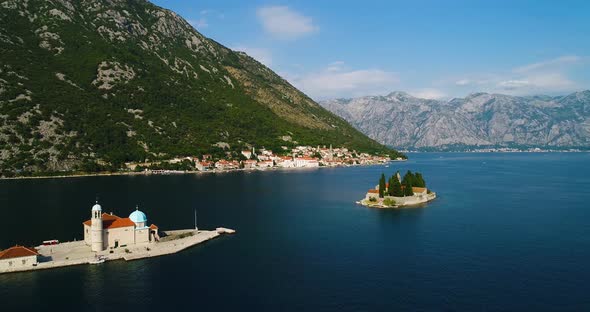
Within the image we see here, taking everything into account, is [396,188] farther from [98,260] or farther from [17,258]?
[17,258]

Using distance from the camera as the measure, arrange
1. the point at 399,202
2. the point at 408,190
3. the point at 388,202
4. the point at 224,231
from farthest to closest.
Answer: the point at 408,190, the point at 399,202, the point at 388,202, the point at 224,231

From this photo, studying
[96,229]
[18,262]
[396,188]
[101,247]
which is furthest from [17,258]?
[396,188]

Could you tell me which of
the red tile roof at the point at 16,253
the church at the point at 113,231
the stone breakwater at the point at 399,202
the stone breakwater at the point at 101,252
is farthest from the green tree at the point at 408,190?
the red tile roof at the point at 16,253

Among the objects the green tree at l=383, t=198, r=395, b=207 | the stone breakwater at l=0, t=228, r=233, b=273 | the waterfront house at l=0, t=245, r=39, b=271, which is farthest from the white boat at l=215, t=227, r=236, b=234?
the green tree at l=383, t=198, r=395, b=207

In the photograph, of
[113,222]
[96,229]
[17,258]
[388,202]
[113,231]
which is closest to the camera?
[17,258]

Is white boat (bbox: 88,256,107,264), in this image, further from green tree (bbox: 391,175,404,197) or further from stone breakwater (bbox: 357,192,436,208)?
green tree (bbox: 391,175,404,197)

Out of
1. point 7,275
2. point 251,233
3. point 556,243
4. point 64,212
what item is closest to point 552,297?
point 556,243

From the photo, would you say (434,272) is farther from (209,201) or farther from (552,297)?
(209,201)
